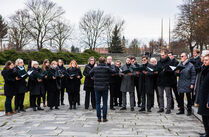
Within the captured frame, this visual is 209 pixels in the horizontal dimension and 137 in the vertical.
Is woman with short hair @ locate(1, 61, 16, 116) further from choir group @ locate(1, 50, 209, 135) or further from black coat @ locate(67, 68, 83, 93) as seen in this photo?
black coat @ locate(67, 68, 83, 93)

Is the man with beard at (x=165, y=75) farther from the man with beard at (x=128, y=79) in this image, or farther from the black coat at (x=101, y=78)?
the black coat at (x=101, y=78)

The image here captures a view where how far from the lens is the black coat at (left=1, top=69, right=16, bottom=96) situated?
8.37m

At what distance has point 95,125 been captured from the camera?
6930 mm

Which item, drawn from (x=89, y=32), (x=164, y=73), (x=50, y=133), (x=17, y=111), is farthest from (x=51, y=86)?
(x=89, y=32)

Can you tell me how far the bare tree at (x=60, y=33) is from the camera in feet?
163

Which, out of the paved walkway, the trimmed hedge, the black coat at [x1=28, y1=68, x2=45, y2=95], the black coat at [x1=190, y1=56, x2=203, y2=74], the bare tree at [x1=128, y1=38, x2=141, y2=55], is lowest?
the paved walkway

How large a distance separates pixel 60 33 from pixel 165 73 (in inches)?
1745

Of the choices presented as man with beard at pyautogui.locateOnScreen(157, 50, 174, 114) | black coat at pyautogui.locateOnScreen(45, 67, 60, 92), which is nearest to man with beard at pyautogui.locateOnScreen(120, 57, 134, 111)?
man with beard at pyautogui.locateOnScreen(157, 50, 174, 114)

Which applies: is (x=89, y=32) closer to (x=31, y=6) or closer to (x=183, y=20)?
(x=31, y=6)

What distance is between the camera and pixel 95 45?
63.0 metres

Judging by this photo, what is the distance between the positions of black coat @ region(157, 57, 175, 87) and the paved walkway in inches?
43.9

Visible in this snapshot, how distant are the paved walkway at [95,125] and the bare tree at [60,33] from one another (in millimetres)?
42674

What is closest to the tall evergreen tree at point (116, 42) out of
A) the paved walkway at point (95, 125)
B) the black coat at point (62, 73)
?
the black coat at point (62, 73)

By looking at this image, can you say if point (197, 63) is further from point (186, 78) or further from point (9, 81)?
point (9, 81)
